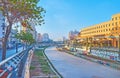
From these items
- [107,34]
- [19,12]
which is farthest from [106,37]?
[19,12]

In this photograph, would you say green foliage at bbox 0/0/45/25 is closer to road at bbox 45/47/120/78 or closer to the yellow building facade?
road at bbox 45/47/120/78

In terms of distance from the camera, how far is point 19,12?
672 inches

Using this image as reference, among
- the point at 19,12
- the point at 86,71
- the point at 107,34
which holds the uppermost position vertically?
the point at 107,34

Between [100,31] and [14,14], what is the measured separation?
11406 centimetres

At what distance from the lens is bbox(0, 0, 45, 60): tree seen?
16.8 m

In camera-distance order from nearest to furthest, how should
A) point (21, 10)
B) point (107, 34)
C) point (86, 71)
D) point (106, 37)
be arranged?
point (21, 10), point (86, 71), point (106, 37), point (107, 34)

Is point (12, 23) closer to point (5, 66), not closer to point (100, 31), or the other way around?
point (5, 66)

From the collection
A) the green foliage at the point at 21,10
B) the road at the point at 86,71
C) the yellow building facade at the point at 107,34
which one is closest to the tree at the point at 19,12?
the green foliage at the point at 21,10

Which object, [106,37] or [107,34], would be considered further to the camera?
[107,34]

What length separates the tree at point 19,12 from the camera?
16.8 metres

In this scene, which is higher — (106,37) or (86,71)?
Answer: (106,37)

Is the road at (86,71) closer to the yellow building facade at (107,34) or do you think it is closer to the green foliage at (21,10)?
the green foliage at (21,10)

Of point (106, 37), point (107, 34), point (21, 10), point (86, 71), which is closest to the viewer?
point (21, 10)

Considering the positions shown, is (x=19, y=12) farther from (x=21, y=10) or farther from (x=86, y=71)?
(x=86, y=71)
